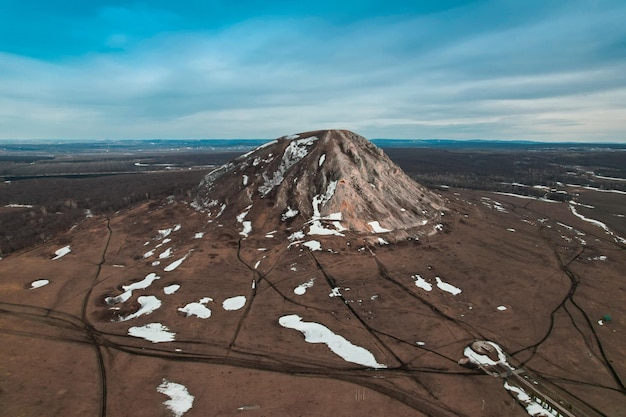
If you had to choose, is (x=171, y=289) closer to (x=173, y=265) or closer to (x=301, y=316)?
(x=173, y=265)

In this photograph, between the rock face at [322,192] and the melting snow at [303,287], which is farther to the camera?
the rock face at [322,192]

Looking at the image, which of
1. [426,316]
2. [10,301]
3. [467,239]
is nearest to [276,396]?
[426,316]

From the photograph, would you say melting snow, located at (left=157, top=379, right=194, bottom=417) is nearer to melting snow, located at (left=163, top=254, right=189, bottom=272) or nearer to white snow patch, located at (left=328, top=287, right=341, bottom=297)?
white snow patch, located at (left=328, top=287, right=341, bottom=297)

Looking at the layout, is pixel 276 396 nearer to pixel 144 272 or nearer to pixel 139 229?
pixel 144 272

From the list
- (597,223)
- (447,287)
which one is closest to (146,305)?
(447,287)

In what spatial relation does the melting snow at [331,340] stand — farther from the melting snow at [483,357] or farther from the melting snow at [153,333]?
the melting snow at [153,333]

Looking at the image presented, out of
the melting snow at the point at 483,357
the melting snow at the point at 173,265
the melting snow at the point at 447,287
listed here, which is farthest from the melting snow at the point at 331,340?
the melting snow at the point at 173,265
